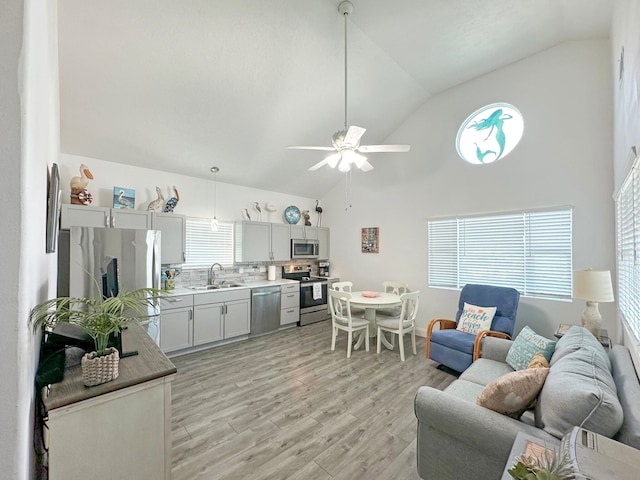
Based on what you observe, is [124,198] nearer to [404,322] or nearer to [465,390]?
[404,322]

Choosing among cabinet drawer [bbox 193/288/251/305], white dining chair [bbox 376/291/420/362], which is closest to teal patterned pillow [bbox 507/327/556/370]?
white dining chair [bbox 376/291/420/362]

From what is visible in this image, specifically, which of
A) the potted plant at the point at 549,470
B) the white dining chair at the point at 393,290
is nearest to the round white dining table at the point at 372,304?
the white dining chair at the point at 393,290

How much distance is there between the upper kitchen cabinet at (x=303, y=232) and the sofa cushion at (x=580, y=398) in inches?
178

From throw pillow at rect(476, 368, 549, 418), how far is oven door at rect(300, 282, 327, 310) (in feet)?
12.9

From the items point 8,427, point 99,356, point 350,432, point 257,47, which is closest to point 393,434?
point 350,432

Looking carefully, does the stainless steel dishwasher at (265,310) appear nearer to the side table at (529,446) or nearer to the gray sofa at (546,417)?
the gray sofa at (546,417)

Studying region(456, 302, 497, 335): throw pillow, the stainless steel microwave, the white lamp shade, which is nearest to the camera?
the white lamp shade

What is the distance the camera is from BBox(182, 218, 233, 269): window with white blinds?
4.48 m

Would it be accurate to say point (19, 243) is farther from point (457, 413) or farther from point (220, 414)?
point (220, 414)

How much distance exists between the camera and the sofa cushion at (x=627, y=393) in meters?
1.10

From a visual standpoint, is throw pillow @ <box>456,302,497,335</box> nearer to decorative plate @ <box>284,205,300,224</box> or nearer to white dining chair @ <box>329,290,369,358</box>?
white dining chair @ <box>329,290,369,358</box>

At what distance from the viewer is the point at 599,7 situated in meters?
2.71

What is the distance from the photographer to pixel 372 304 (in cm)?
377

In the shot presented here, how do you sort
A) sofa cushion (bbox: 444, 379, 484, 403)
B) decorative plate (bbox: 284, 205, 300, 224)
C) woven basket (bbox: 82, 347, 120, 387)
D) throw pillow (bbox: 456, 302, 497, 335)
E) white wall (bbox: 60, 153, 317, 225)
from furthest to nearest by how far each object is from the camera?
decorative plate (bbox: 284, 205, 300, 224) → white wall (bbox: 60, 153, 317, 225) → throw pillow (bbox: 456, 302, 497, 335) → sofa cushion (bbox: 444, 379, 484, 403) → woven basket (bbox: 82, 347, 120, 387)
